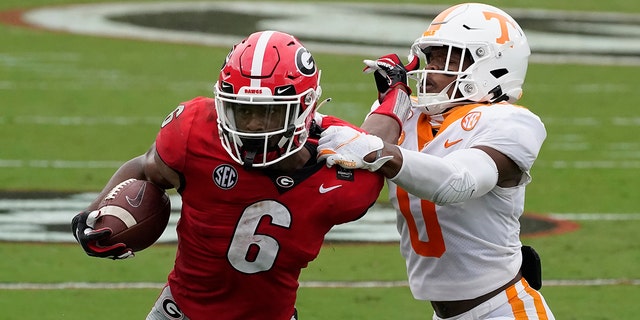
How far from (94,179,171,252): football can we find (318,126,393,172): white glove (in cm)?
61

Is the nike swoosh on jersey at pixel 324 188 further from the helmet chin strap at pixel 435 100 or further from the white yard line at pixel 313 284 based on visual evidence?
the white yard line at pixel 313 284

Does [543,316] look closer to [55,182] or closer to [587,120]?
[55,182]

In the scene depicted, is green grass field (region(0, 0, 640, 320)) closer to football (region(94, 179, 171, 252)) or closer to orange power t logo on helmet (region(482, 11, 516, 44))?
orange power t logo on helmet (region(482, 11, 516, 44))

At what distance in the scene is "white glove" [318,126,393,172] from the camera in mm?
4152

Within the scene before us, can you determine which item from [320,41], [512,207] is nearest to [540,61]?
[320,41]

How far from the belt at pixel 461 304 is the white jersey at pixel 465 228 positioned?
0.07ft

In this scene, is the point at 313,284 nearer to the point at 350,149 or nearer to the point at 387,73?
the point at 387,73

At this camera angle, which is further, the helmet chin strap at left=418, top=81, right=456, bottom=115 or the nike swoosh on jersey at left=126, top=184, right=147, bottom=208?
the helmet chin strap at left=418, top=81, right=456, bottom=115

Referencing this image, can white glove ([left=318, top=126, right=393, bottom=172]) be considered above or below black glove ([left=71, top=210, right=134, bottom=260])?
above

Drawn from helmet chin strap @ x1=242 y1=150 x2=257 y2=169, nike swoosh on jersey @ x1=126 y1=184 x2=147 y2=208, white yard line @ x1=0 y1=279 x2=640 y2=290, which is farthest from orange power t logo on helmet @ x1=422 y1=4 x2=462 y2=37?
white yard line @ x1=0 y1=279 x2=640 y2=290

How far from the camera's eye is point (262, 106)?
4.10 meters

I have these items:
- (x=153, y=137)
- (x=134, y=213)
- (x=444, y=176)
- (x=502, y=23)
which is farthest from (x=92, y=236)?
(x=153, y=137)

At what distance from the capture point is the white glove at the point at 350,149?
13.6ft

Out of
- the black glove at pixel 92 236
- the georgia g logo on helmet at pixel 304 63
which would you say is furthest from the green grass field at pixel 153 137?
the georgia g logo on helmet at pixel 304 63
